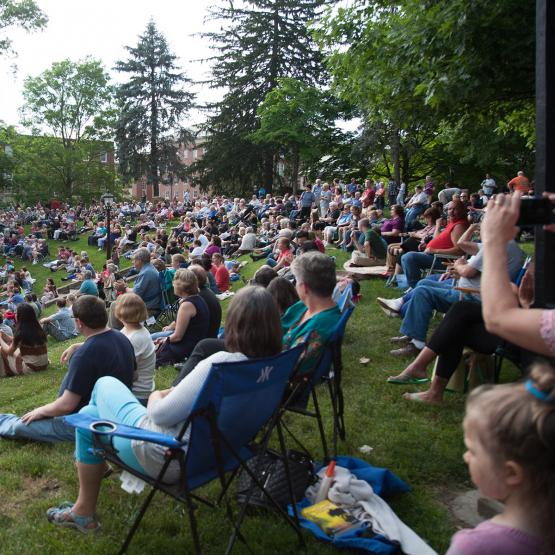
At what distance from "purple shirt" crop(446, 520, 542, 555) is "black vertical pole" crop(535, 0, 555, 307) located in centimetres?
169

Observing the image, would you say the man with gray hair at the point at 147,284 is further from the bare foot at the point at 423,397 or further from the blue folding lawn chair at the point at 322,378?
the blue folding lawn chair at the point at 322,378

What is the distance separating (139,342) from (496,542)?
353 centimetres

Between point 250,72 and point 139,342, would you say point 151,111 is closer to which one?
point 250,72

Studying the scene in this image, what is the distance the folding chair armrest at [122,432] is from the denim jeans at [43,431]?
164 centimetres

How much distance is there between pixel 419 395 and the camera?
4.49 m

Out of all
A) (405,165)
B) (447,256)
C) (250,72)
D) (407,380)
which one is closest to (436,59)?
(447,256)

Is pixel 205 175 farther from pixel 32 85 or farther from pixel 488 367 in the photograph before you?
pixel 488 367

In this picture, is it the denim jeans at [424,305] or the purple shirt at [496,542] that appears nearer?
the purple shirt at [496,542]

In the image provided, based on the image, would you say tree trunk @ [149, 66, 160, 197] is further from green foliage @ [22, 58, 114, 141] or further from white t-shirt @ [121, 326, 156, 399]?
white t-shirt @ [121, 326, 156, 399]

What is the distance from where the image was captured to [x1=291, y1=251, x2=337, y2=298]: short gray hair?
3.80 metres

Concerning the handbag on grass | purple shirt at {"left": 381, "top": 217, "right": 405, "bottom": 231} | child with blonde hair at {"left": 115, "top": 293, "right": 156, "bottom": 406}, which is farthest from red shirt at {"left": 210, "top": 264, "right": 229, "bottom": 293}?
the handbag on grass

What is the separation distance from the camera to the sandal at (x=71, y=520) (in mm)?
2953

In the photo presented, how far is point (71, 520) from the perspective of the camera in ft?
→ 9.85

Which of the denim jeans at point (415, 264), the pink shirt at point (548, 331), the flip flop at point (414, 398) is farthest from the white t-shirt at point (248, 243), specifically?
the pink shirt at point (548, 331)
